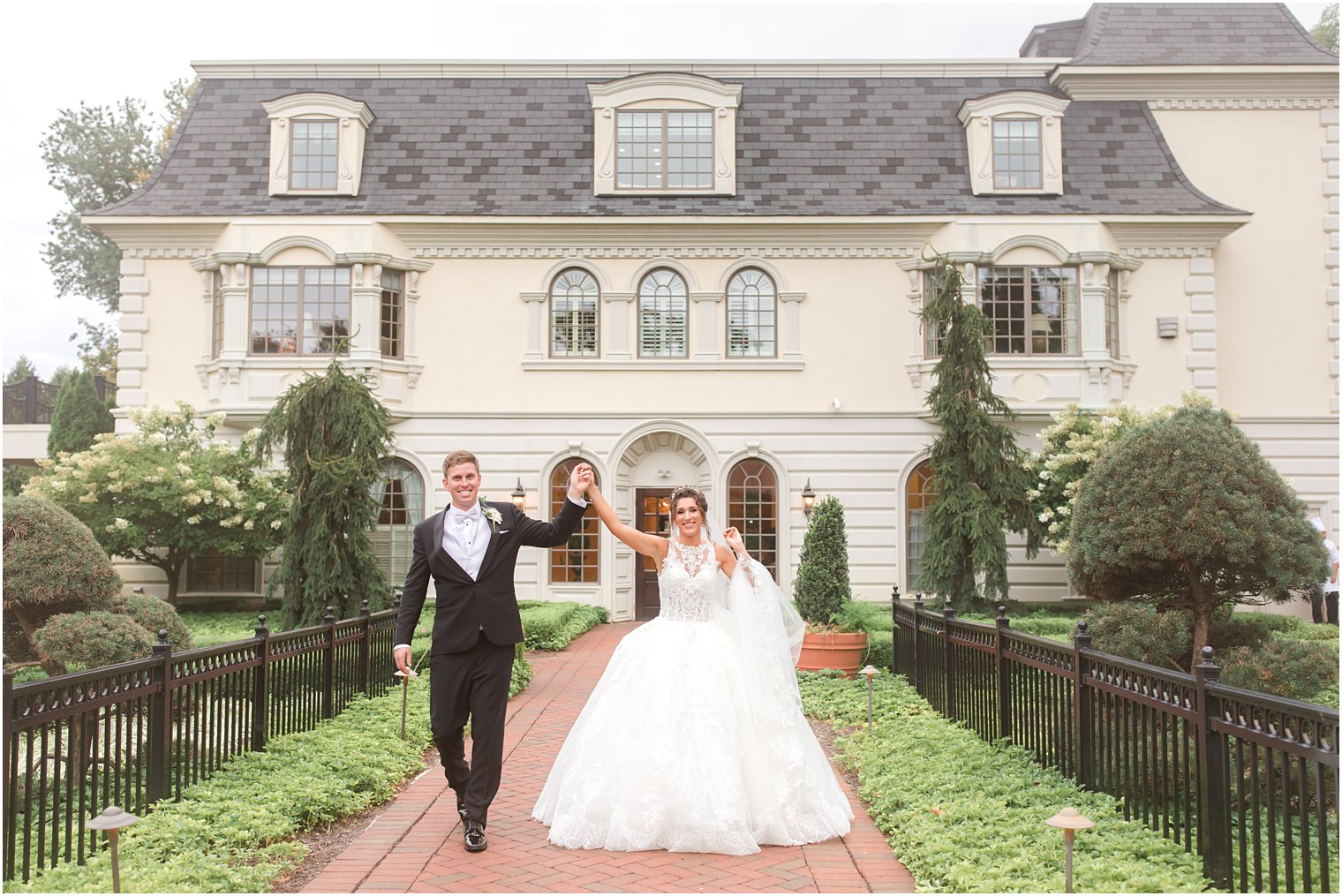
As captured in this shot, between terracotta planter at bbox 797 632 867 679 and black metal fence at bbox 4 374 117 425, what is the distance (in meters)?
24.2

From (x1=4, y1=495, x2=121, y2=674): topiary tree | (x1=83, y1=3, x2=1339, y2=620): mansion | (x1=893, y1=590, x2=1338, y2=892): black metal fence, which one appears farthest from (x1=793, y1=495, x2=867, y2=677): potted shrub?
(x1=4, y1=495, x2=121, y2=674): topiary tree

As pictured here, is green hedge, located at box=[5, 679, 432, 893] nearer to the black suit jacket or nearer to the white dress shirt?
the black suit jacket

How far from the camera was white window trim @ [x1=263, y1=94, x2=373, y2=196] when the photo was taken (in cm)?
2017

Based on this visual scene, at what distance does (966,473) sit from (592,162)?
8.97 metres

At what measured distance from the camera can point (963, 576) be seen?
17.1m

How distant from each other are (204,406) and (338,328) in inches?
110

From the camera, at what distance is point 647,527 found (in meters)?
20.7

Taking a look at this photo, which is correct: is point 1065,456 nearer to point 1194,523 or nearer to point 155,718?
point 1194,523

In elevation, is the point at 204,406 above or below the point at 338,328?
below

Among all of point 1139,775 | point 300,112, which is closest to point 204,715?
point 1139,775

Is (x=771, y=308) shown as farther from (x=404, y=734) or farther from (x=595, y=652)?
(x=404, y=734)

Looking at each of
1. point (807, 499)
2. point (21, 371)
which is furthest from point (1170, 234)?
point (21, 371)

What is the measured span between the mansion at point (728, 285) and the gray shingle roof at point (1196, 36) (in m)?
0.19

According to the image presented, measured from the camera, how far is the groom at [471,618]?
6.12 m
